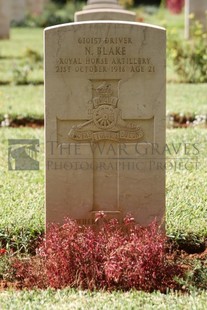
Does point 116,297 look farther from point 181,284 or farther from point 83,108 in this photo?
point 83,108

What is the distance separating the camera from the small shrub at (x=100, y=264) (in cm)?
468

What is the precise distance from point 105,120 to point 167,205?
3.82 ft

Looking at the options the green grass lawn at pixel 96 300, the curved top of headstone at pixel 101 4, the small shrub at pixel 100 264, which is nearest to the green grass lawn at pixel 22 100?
the curved top of headstone at pixel 101 4

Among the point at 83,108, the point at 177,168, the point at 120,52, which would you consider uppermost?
the point at 120,52

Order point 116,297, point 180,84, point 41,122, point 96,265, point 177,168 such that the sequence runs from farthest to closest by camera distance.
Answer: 1. point 180,84
2. point 41,122
3. point 177,168
4. point 96,265
5. point 116,297

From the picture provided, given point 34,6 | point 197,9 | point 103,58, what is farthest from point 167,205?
point 34,6

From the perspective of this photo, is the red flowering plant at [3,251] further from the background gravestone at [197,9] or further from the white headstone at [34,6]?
the white headstone at [34,6]

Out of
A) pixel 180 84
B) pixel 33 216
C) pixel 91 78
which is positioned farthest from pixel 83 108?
pixel 180 84

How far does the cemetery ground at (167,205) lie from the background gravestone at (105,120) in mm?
361

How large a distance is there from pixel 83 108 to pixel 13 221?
42.4 inches

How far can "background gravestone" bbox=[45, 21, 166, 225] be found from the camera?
17.0 feet

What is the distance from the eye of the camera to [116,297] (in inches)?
174

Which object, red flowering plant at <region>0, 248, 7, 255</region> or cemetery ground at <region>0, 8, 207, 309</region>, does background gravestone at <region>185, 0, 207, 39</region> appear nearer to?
cemetery ground at <region>0, 8, 207, 309</region>

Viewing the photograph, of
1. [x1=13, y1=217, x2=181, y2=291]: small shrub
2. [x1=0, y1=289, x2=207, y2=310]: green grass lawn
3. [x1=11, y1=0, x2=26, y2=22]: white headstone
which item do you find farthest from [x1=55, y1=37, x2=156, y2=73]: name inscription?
[x1=11, y1=0, x2=26, y2=22]: white headstone
